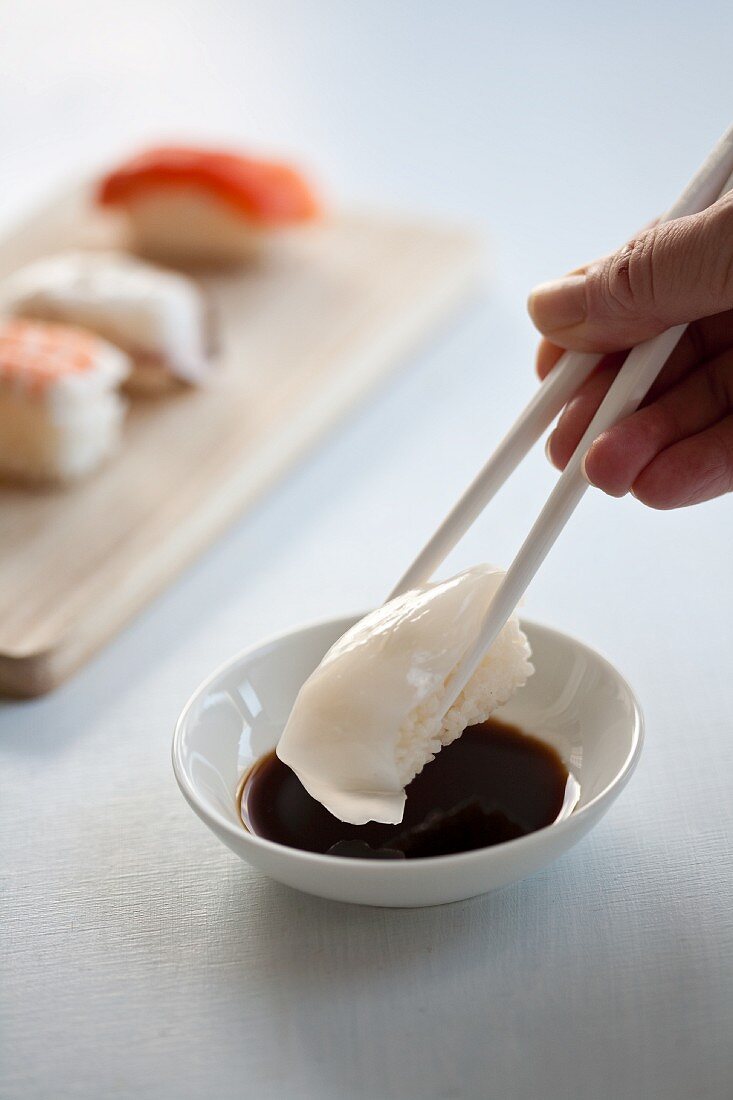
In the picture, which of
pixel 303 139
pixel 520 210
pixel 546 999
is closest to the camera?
pixel 546 999

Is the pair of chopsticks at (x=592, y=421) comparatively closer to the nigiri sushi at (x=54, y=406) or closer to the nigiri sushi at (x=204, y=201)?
the nigiri sushi at (x=54, y=406)

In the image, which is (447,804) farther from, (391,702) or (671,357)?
(671,357)

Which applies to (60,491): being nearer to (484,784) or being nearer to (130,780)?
(130,780)

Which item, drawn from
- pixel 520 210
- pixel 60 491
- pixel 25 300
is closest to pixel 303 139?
pixel 520 210

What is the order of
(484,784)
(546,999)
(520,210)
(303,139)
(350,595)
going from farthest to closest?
1. (303,139)
2. (520,210)
3. (350,595)
4. (484,784)
5. (546,999)

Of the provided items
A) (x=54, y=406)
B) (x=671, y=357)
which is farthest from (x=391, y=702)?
(x=54, y=406)

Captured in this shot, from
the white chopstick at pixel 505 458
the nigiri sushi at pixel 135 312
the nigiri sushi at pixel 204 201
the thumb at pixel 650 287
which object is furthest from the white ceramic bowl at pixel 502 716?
the nigiri sushi at pixel 204 201
